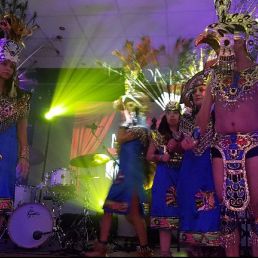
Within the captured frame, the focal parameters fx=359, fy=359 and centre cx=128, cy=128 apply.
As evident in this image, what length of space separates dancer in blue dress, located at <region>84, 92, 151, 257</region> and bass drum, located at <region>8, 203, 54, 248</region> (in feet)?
5.52

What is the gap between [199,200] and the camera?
2.50m

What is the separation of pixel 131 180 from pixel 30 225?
209 centimetres

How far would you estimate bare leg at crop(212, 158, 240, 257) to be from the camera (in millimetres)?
2340

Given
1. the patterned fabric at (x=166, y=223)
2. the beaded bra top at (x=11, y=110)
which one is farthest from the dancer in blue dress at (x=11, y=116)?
the patterned fabric at (x=166, y=223)

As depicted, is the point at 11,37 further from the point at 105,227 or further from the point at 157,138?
the point at 105,227

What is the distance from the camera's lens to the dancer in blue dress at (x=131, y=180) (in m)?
3.08

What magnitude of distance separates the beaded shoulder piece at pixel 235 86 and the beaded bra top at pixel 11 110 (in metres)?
1.66

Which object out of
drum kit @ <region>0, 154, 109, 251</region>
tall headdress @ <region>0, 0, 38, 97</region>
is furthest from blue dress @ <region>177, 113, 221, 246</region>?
drum kit @ <region>0, 154, 109, 251</region>

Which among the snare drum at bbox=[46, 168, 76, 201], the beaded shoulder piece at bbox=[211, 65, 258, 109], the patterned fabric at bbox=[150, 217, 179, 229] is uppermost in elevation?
the beaded shoulder piece at bbox=[211, 65, 258, 109]

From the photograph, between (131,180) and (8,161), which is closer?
(8,161)

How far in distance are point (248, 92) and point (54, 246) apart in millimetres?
3489

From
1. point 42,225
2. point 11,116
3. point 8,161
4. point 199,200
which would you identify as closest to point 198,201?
A: point 199,200

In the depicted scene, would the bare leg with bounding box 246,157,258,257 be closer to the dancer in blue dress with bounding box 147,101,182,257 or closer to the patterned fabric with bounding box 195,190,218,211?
the patterned fabric with bounding box 195,190,218,211

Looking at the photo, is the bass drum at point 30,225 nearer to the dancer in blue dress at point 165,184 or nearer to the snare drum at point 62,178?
the snare drum at point 62,178
